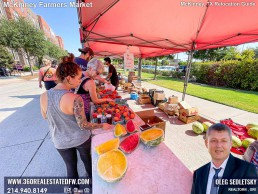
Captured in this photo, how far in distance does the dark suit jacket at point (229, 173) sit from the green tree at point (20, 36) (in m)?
22.6

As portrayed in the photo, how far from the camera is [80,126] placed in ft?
4.72

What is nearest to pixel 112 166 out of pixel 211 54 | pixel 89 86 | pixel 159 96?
pixel 89 86

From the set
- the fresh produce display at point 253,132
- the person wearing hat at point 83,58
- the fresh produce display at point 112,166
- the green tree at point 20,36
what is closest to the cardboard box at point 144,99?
the person wearing hat at point 83,58

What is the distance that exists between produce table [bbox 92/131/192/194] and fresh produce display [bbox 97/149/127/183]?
6 cm

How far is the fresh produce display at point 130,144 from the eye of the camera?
1.34 m

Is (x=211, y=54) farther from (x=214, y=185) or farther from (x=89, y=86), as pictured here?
(x=214, y=185)

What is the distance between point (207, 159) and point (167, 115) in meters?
2.21

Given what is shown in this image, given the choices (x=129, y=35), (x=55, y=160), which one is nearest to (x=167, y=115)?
(x=129, y=35)

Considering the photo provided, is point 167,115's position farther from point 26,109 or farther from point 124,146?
point 26,109

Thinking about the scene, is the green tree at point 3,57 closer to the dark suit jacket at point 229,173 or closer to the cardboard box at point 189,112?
the cardboard box at point 189,112

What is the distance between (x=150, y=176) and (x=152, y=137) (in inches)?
17.6

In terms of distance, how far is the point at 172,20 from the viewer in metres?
2.74

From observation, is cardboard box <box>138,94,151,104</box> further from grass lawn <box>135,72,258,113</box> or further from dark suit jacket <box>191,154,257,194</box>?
dark suit jacket <box>191,154,257,194</box>

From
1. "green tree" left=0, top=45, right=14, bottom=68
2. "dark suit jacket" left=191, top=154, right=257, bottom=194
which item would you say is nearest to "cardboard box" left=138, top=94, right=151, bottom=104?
"dark suit jacket" left=191, top=154, right=257, bottom=194
